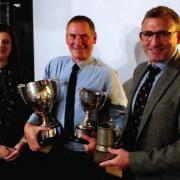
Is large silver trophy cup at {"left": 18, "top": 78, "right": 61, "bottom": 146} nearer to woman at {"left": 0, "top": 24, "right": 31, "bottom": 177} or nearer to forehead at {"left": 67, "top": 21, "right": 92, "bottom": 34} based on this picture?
woman at {"left": 0, "top": 24, "right": 31, "bottom": 177}

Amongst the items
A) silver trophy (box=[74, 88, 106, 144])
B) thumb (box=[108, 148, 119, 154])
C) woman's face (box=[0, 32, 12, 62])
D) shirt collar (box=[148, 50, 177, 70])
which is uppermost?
woman's face (box=[0, 32, 12, 62])

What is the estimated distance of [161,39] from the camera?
121 cm

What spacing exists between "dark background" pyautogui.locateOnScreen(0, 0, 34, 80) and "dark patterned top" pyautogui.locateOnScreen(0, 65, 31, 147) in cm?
60

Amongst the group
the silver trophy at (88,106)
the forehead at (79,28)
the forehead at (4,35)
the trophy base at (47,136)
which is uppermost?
the forehead at (79,28)

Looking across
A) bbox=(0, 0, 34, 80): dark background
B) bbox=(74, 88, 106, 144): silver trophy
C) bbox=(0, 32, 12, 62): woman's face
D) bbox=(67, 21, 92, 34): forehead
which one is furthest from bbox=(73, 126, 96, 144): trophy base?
bbox=(0, 0, 34, 80): dark background

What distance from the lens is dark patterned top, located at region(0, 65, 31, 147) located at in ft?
5.36

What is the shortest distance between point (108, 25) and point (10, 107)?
718mm

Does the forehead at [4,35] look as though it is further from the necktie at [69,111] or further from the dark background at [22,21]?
the dark background at [22,21]

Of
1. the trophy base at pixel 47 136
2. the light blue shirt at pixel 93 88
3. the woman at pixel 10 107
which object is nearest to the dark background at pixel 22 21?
the woman at pixel 10 107

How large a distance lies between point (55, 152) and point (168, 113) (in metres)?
0.67

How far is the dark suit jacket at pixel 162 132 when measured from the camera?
113cm

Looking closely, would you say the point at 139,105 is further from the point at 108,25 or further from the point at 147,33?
the point at 108,25

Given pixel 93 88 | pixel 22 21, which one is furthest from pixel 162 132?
pixel 22 21

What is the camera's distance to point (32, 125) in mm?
1547
